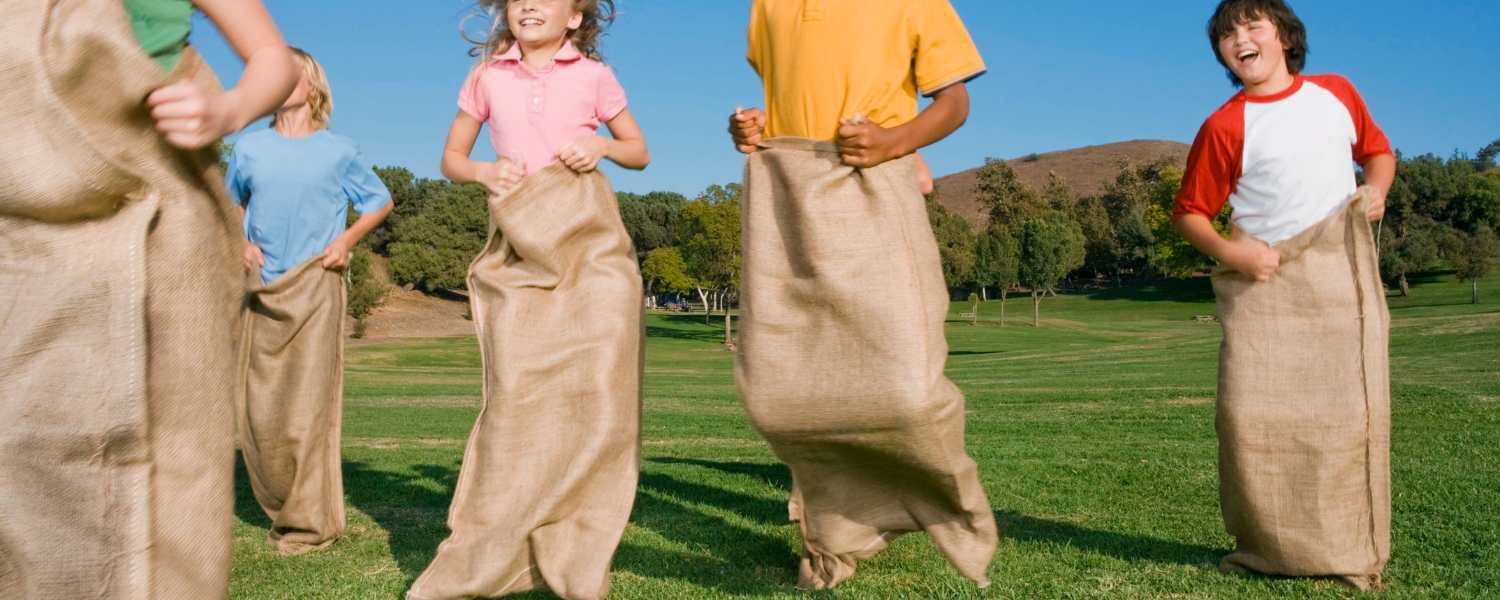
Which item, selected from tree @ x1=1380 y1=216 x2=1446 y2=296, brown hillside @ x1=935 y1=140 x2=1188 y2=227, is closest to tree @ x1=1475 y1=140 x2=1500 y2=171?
brown hillside @ x1=935 y1=140 x2=1188 y2=227

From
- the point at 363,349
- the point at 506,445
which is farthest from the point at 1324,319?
the point at 363,349

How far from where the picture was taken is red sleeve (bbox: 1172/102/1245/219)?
524 centimetres

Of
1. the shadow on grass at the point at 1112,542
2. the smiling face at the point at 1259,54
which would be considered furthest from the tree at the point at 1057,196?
the smiling face at the point at 1259,54

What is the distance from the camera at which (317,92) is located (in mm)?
6664

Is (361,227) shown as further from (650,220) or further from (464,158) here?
(650,220)

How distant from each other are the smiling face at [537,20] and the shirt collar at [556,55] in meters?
0.04

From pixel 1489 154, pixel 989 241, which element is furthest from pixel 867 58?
pixel 1489 154

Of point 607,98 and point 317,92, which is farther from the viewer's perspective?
point 317,92

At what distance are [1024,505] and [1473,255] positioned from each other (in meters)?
64.4

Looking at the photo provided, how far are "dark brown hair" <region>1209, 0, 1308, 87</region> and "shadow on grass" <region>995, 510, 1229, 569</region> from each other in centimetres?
221

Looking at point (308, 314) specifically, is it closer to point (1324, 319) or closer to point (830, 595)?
point (830, 595)

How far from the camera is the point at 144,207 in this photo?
91.2 inches

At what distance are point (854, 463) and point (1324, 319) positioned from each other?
7.20ft

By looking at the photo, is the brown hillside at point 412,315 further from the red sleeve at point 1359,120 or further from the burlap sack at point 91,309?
the burlap sack at point 91,309
